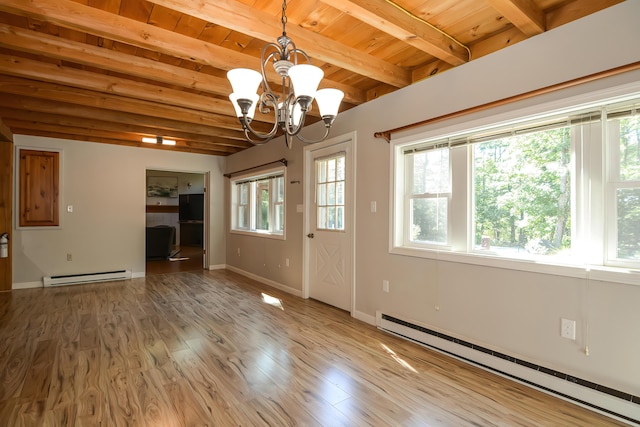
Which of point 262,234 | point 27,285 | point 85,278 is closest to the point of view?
point 27,285

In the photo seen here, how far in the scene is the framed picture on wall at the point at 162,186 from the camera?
996 cm

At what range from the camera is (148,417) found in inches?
72.3

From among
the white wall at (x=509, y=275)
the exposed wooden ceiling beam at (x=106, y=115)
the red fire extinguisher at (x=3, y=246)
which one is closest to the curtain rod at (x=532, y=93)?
the white wall at (x=509, y=275)

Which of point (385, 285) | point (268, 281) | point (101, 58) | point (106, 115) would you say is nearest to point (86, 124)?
point (106, 115)

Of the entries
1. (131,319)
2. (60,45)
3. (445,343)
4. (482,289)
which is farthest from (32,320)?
(482,289)

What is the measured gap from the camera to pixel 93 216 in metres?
5.55

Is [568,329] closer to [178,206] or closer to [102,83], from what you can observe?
[102,83]

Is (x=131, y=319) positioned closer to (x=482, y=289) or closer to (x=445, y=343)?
(x=445, y=343)

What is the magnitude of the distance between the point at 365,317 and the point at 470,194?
1728mm

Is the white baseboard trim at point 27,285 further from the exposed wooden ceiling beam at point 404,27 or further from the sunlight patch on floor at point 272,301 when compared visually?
the exposed wooden ceiling beam at point 404,27

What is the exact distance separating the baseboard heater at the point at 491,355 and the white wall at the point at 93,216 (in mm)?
4946

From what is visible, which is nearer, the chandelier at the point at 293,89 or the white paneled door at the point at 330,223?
the chandelier at the point at 293,89

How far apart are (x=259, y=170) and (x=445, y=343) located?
4029 millimetres

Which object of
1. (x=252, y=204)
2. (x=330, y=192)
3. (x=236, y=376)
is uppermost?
(x=330, y=192)
